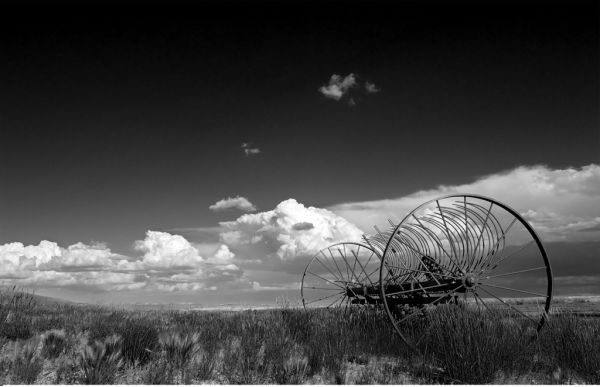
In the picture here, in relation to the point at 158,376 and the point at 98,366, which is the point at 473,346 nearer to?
the point at 158,376

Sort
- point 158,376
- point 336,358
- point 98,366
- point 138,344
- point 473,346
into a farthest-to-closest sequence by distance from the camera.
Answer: point 138,344, point 336,358, point 473,346, point 158,376, point 98,366

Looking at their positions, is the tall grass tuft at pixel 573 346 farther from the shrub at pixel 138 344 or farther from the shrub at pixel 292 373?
the shrub at pixel 138 344

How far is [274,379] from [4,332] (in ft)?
22.3

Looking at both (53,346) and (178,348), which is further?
(53,346)

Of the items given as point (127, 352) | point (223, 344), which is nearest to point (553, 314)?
point (223, 344)

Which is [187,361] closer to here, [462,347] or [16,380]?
[16,380]

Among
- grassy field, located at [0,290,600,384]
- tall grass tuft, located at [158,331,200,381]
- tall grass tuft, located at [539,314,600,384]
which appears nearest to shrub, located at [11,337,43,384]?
grassy field, located at [0,290,600,384]

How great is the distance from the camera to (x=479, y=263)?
7.80 m

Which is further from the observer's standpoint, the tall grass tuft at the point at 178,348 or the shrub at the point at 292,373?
the tall grass tuft at the point at 178,348

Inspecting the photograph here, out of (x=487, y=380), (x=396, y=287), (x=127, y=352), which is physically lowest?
(x=487, y=380)

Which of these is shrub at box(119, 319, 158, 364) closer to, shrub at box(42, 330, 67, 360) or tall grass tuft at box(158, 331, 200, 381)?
tall grass tuft at box(158, 331, 200, 381)

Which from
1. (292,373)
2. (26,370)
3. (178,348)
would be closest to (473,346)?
(292,373)

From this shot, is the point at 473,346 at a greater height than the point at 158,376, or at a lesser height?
greater

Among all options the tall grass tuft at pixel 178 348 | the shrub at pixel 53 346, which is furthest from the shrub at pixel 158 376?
the shrub at pixel 53 346
